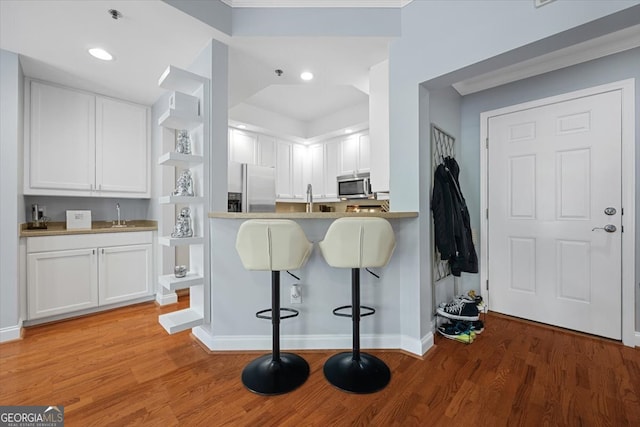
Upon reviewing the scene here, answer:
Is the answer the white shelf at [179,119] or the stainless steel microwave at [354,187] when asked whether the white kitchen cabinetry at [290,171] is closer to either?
the stainless steel microwave at [354,187]

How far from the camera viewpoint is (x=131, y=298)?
302cm

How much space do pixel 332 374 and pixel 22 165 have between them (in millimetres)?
3257

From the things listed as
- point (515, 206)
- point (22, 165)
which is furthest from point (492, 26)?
point (22, 165)

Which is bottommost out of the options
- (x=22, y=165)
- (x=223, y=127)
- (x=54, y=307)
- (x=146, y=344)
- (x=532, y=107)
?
(x=146, y=344)

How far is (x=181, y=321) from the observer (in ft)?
6.61

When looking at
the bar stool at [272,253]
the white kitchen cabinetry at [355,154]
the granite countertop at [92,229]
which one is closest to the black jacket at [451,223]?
the bar stool at [272,253]

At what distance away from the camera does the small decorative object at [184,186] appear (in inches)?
82.4

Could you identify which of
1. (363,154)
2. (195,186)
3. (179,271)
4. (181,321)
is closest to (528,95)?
(363,154)

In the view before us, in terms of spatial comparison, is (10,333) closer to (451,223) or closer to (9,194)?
(9,194)

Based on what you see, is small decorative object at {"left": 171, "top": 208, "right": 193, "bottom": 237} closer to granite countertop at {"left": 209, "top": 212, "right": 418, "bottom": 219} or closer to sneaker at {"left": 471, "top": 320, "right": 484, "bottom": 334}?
granite countertop at {"left": 209, "top": 212, "right": 418, "bottom": 219}

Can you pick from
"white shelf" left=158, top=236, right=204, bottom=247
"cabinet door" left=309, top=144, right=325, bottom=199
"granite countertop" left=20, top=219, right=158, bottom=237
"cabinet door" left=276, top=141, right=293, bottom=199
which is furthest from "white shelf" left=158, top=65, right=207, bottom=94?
"cabinet door" left=309, top=144, right=325, bottom=199

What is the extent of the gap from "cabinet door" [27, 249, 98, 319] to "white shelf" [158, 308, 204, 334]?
1305 millimetres

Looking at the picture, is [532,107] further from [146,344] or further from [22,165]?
[22,165]

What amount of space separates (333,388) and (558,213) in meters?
2.43
